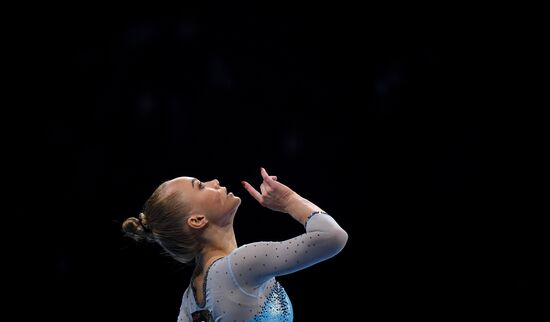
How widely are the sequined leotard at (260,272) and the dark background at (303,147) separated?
1455mm

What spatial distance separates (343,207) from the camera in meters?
3.25

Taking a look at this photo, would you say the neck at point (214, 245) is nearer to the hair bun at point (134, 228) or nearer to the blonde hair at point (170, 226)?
the blonde hair at point (170, 226)

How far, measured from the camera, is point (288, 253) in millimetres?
1625

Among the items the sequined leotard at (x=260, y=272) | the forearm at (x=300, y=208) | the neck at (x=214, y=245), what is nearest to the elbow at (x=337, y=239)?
the sequined leotard at (x=260, y=272)

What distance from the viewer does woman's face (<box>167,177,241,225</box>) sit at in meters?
1.87

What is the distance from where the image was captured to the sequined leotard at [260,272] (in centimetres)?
161

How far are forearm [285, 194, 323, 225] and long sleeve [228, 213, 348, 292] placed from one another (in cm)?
4

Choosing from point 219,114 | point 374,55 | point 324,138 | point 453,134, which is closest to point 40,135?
point 219,114

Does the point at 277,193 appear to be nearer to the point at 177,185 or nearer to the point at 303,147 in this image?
the point at 177,185

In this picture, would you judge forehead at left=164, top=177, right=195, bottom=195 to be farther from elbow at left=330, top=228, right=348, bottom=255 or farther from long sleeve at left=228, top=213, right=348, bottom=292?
elbow at left=330, top=228, right=348, bottom=255

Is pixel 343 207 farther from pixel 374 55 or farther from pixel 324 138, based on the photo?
pixel 374 55

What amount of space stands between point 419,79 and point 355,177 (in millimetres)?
574

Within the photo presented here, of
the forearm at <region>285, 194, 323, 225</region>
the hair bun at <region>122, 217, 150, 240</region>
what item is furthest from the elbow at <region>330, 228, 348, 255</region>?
the hair bun at <region>122, 217, 150, 240</region>

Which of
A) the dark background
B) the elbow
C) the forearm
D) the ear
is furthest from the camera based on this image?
the dark background
